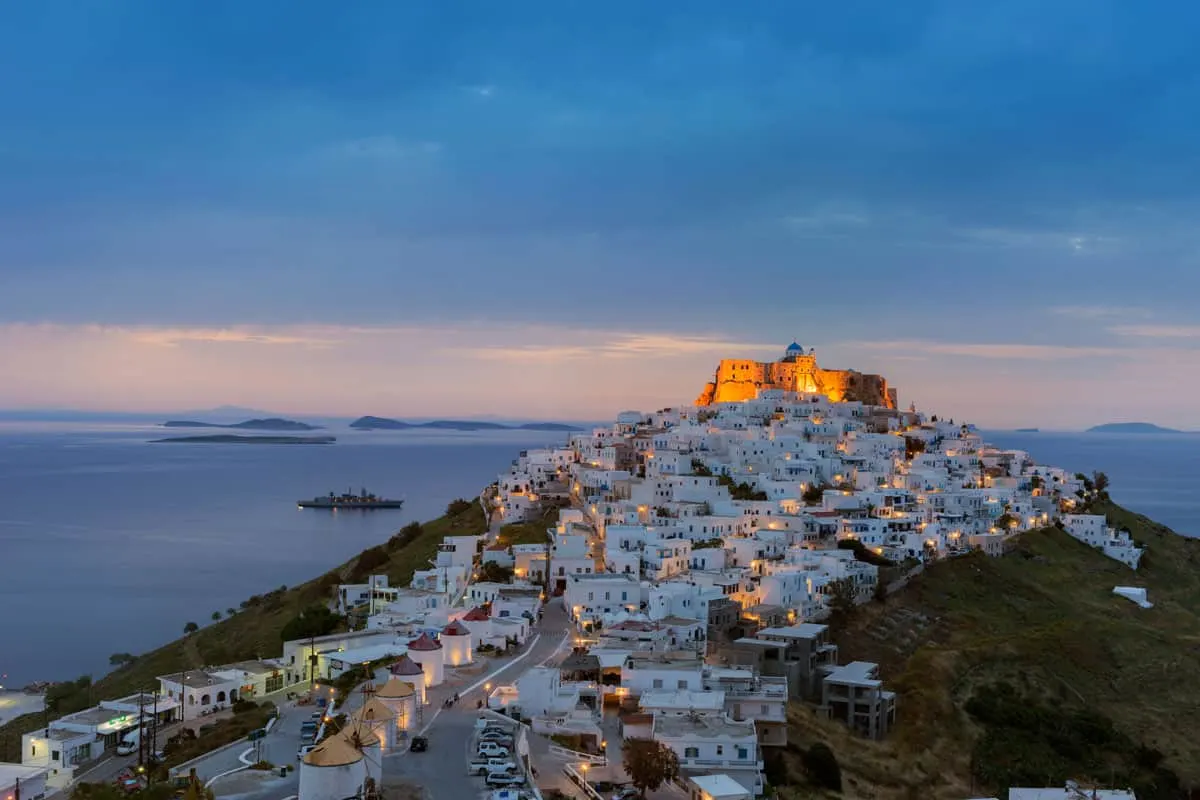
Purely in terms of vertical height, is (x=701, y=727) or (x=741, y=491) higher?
(x=741, y=491)

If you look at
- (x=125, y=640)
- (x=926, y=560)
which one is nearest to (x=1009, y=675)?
(x=926, y=560)

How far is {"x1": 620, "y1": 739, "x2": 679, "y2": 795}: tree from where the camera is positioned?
56.5 feet

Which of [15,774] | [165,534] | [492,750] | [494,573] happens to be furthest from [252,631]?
[165,534]

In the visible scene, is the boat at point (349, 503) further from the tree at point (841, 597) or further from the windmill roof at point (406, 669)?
the windmill roof at point (406, 669)

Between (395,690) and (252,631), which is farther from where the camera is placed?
(252,631)

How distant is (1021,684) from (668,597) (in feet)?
36.8

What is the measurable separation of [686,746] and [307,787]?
302 inches

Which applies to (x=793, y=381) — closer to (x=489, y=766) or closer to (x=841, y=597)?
(x=841, y=597)

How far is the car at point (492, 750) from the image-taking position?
1730 centimetres

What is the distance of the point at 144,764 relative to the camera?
2059 centimetres

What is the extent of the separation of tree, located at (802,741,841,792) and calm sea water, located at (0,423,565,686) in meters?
35.0

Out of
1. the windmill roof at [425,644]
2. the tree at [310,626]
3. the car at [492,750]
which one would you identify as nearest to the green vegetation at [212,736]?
the windmill roof at [425,644]

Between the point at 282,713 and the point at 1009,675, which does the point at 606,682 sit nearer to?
the point at 282,713

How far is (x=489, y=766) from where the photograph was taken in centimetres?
1655
